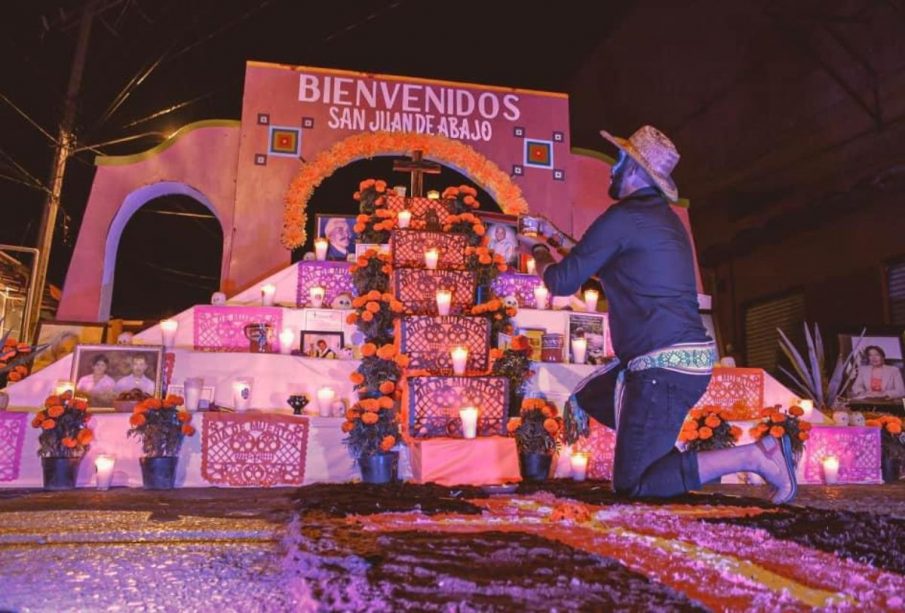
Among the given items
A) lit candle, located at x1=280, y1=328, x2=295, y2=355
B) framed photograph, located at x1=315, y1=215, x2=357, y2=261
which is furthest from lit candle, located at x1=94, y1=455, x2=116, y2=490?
framed photograph, located at x1=315, y1=215, x2=357, y2=261

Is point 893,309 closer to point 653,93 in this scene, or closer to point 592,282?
point 592,282

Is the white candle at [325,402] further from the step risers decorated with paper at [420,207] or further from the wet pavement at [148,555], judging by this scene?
the step risers decorated with paper at [420,207]

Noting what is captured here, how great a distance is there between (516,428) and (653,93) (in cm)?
1136

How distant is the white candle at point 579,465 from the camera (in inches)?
179

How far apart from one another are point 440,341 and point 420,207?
2.17m

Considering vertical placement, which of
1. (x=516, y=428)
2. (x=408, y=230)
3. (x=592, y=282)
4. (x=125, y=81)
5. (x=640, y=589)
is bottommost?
(x=640, y=589)

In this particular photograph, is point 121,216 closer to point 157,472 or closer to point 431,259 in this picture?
point 431,259

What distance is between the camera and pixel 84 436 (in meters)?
4.20

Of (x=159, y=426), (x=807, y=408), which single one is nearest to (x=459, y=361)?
(x=159, y=426)

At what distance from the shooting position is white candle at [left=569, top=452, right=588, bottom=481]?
455 centimetres

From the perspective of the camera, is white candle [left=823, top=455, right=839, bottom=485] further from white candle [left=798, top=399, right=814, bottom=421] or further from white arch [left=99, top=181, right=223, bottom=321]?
white arch [left=99, top=181, right=223, bottom=321]

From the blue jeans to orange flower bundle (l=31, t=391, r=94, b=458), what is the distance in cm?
323

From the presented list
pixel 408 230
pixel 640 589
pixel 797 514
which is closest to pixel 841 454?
pixel 797 514

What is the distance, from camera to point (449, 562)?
1.71 metres
